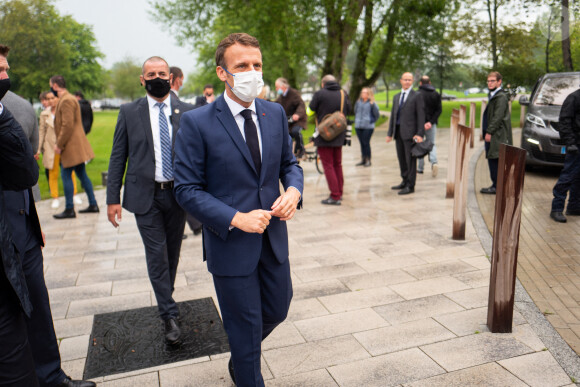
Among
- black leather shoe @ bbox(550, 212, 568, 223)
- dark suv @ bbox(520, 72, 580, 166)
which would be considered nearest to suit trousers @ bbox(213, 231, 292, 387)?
black leather shoe @ bbox(550, 212, 568, 223)

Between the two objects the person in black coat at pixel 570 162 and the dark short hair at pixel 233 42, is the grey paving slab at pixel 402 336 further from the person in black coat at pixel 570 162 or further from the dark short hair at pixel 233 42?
the person in black coat at pixel 570 162

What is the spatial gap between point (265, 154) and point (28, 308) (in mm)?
1354

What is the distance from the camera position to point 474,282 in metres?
4.89

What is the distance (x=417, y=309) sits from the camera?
4.33 m

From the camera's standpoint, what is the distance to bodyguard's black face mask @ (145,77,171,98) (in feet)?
12.8

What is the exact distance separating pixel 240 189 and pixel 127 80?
107326mm

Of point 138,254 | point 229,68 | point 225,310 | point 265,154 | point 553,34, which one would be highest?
point 553,34

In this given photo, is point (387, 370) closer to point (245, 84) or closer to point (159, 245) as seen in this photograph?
point (159, 245)

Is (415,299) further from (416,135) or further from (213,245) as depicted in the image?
(416,135)

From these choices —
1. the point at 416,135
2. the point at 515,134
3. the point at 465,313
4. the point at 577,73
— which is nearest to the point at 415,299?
the point at 465,313

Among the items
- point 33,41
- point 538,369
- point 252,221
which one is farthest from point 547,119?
point 33,41

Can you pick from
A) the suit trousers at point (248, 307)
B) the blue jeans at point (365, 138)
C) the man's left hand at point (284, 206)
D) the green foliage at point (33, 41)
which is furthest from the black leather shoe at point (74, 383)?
the green foliage at point (33, 41)

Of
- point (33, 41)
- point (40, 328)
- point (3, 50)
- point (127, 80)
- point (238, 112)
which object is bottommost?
point (40, 328)

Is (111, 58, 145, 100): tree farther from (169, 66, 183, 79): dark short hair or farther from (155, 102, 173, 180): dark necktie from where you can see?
(155, 102, 173, 180): dark necktie
